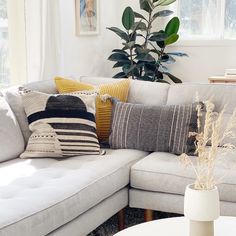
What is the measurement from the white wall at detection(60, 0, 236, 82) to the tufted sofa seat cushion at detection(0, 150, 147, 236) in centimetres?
177

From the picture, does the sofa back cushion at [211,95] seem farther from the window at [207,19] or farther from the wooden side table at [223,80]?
the window at [207,19]

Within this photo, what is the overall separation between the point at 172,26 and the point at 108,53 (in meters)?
0.79

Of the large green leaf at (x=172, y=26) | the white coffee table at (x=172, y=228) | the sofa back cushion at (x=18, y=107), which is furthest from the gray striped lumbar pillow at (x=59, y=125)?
the large green leaf at (x=172, y=26)

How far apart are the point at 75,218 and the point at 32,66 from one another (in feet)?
6.06

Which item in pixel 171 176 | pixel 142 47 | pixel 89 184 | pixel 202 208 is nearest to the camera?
pixel 202 208

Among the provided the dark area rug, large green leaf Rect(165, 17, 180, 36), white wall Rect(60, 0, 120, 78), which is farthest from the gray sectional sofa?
large green leaf Rect(165, 17, 180, 36)

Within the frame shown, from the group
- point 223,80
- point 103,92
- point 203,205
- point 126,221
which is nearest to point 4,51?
point 103,92

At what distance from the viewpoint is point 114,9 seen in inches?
200

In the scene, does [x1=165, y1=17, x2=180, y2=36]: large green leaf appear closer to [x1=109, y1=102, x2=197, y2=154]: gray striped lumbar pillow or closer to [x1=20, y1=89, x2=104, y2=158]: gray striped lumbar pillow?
[x1=109, y1=102, x2=197, y2=154]: gray striped lumbar pillow

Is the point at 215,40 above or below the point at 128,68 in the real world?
above

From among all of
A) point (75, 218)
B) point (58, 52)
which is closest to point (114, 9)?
point (58, 52)

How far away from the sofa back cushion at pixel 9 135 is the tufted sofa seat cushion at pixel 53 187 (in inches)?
2.3

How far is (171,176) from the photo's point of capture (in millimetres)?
2510

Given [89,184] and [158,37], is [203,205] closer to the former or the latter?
[89,184]
